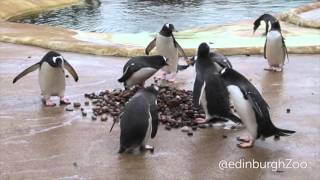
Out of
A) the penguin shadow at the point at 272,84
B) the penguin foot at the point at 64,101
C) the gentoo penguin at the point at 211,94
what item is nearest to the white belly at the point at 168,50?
the penguin shadow at the point at 272,84

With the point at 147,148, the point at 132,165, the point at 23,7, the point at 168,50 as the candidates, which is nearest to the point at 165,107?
the point at 147,148

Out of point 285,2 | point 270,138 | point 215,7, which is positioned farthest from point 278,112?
point 285,2

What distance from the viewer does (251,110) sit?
14.5 feet

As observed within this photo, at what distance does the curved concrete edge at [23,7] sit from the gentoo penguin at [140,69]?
13.1m

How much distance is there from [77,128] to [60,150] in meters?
0.60

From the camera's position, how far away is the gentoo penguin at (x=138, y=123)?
4.27 meters

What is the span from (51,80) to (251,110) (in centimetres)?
233

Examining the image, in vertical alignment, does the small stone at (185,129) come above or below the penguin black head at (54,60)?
below

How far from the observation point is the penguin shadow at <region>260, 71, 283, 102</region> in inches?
253

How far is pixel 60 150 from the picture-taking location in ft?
15.0

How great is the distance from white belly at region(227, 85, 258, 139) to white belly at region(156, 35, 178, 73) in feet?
8.90

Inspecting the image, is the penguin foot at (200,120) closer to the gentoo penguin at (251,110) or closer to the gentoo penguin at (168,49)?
the gentoo penguin at (251,110)

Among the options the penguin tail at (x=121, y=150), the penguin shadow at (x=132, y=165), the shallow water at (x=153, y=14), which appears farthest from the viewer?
the shallow water at (x=153, y=14)

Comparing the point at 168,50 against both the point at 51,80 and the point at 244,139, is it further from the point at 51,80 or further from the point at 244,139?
the point at 244,139
